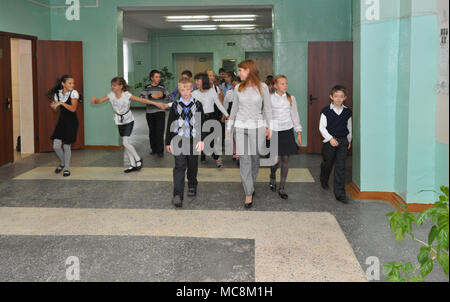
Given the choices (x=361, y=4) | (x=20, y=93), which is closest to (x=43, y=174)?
(x=20, y=93)

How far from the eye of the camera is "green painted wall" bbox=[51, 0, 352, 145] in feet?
33.5

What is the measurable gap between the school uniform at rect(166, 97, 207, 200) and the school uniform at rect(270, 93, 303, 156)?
968 mm

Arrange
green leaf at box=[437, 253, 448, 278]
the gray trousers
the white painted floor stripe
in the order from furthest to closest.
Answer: the white painted floor stripe → the gray trousers → green leaf at box=[437, 253, 448, 278]

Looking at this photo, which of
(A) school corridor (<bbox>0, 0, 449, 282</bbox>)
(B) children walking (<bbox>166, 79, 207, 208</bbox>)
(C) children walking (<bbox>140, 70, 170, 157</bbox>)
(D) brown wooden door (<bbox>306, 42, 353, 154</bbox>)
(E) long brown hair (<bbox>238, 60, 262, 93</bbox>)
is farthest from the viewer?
(D) brown wooden door (<bbox>306, 42, 353, 154</bbox>)

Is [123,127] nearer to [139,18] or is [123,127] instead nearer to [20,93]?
[20,93]

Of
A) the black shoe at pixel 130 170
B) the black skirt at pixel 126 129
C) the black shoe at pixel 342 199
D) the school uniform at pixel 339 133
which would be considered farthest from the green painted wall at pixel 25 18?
the black shoe at pixel 342 199

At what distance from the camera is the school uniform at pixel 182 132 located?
5668 millimetres

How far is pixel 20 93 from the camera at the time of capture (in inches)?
394

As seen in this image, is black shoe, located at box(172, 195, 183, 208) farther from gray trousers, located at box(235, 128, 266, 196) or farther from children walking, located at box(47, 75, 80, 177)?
children walking, located at box(47, 75, 80, 177)

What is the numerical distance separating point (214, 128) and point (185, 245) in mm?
4854

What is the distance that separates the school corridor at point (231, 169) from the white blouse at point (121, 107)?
62 mm

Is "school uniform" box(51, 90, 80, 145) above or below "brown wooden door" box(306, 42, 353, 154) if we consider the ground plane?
below

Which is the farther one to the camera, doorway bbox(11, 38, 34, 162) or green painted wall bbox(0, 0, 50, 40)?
doorway bbox(11, 38, 34, 162)

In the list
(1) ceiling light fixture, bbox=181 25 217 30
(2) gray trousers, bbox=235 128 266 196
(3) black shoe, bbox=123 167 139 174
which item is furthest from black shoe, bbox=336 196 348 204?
(1) ceiling light fixture, bbox=181 25 217 30
